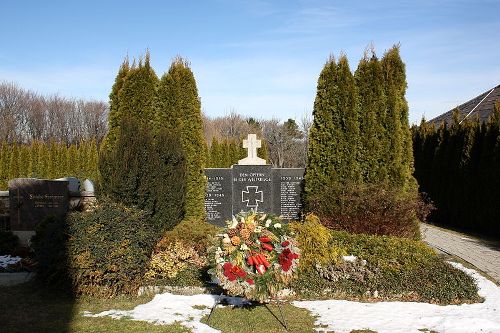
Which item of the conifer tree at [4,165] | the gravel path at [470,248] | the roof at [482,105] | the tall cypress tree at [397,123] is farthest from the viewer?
the conifer tree at [4,165]

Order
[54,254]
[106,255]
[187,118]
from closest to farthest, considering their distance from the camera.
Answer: [106,255] → [54,254] → [187,118]

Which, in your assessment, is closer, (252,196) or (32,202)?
(32,202)

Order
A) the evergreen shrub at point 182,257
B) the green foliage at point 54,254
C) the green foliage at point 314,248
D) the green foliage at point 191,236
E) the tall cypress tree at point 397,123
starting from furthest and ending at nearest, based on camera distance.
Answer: the tall cypress tree at point 397,123 → the green foliage at point 191,236 → the evergreen shrub at point 182,257 → the green foliage at point 314,248 → the green foliage at point 54,254

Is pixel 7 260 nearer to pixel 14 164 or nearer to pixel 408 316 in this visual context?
pixel 408 316

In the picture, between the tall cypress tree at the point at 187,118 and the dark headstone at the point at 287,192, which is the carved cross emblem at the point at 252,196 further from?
the tall cypress tree at the point at 187,118

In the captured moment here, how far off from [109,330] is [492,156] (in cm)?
1335

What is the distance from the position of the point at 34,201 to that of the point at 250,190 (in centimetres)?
588

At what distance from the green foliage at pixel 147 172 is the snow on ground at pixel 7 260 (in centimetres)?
258

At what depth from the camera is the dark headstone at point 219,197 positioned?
44.1 ft

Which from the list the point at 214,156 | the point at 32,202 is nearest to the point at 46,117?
the point at 214,156

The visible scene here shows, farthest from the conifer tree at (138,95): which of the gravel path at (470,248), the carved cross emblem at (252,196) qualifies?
the gravel path at (470,248)

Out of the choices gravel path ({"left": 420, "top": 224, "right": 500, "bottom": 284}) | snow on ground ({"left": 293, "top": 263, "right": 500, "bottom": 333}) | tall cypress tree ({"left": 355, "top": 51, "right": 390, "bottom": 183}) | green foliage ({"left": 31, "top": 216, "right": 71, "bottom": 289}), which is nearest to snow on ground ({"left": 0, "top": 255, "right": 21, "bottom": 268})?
green foliage ({"left": 31, "top": 216, "right": 71, "bottom": 289})

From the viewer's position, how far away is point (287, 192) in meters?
13.4

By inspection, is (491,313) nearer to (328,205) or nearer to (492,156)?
(328,205)
